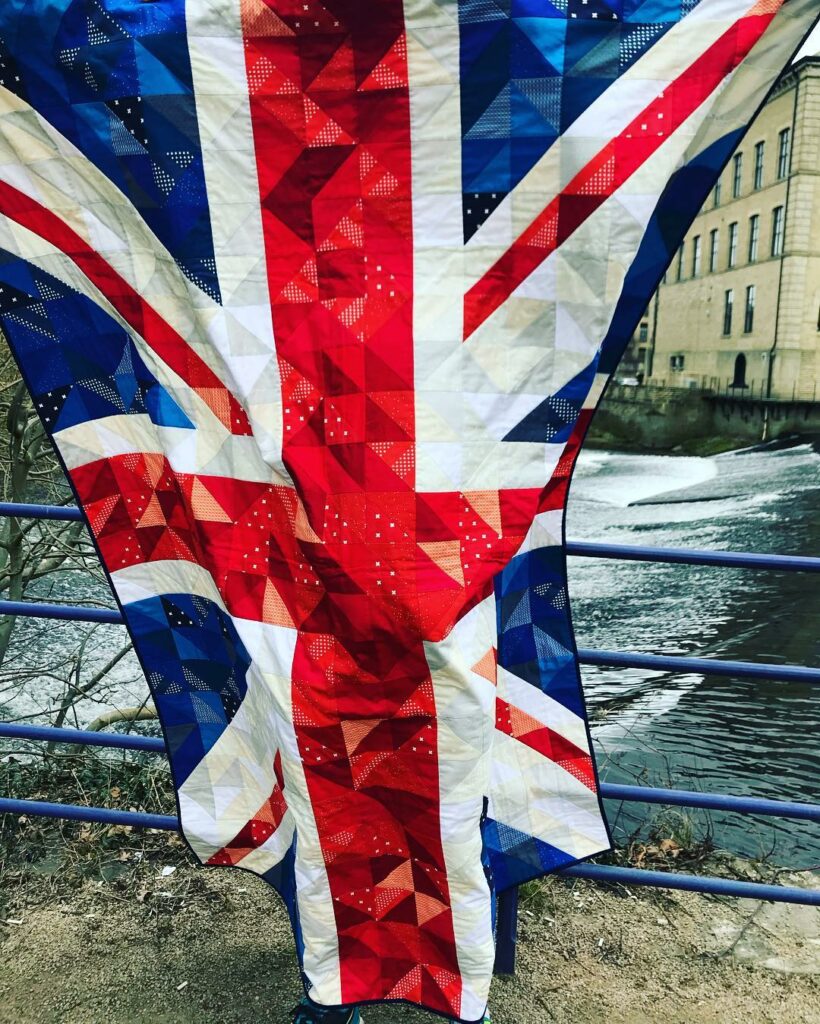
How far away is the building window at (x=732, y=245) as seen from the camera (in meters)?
37.0

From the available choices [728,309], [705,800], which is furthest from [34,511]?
[728,309]

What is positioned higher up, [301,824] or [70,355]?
[70,355]

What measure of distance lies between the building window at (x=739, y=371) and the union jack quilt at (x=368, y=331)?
3715 centimetres

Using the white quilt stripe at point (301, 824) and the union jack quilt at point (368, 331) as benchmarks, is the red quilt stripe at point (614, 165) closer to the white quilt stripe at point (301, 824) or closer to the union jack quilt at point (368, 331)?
the union jack quilt at point (368, 331)

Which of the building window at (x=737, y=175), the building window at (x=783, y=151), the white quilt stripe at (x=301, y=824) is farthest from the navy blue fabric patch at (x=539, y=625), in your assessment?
the building window at (x=737, y=175)

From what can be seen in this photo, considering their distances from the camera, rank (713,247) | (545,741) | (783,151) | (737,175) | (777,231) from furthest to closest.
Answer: (713,247) → (737,175) → (777,231) → (783,151) → (545,741)

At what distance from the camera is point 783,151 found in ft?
109

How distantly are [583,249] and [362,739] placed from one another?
0.83 meters

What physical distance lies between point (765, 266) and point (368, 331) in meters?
37.4

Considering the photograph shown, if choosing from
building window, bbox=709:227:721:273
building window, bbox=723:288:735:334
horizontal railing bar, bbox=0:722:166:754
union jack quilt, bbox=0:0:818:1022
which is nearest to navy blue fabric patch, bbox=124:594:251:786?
union jack quilt, bbox=0:0:818:1022

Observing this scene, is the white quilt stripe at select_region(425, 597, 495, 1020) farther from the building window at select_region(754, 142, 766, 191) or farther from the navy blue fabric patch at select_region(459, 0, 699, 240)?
the building window at select_region(754, 142, 766, 191)

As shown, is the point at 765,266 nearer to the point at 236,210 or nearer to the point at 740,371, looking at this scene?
the point at 740,371

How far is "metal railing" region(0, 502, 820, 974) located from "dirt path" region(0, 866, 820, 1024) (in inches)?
8.4

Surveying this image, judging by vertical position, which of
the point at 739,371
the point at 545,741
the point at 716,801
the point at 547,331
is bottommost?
the point at 739,371
